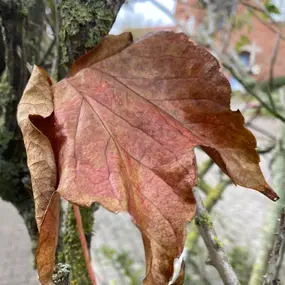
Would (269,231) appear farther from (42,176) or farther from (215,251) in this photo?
(42,176)

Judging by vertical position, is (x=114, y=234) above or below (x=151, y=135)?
below

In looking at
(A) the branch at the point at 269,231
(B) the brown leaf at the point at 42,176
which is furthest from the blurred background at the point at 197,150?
(B) the brown leaf at the point at 42,176

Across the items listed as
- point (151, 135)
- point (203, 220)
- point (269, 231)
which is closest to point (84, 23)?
point (151, 135)

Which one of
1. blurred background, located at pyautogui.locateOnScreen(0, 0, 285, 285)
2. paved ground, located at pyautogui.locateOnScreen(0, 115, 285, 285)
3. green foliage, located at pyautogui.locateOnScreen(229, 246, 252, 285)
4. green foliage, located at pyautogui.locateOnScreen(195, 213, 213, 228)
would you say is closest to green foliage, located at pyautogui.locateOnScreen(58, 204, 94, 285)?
blurred background, located at pyautogui.locateOnScreen(0, 0, 285, 285)

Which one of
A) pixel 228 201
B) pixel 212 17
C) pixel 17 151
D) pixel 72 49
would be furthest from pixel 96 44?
pixel 228 201

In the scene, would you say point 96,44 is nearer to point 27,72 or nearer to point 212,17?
point 27,72

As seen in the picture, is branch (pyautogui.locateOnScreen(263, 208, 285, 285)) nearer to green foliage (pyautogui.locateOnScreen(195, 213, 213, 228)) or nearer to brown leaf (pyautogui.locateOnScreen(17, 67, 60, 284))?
green foliage (pyautogui.locateOnScreen(195, 213, 213, 228))

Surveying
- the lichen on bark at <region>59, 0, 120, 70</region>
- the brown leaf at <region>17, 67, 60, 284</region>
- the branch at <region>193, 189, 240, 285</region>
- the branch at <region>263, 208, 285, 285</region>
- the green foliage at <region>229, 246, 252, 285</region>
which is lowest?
the green foliage at <region>229, 246, 252, 285</region>
